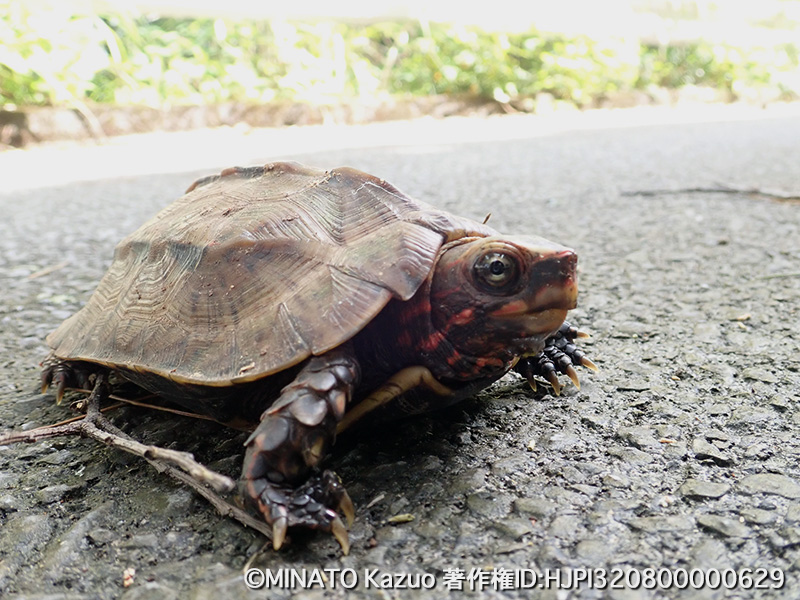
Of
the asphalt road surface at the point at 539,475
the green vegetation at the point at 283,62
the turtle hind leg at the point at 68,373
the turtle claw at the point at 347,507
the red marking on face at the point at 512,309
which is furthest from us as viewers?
the green vegetation at the point at 283,62

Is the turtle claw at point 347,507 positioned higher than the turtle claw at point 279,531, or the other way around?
the turtle claw at point 279,531

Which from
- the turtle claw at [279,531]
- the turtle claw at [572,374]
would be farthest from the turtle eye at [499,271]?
the turtle claw at [279,531]

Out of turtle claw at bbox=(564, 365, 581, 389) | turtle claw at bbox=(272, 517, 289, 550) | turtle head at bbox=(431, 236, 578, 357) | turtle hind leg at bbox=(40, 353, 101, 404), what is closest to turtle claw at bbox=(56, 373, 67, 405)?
turtle hind leg at bbox=(40, 353, 101, 404)

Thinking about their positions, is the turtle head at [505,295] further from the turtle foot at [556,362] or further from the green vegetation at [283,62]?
the green vegetation at [283,62]

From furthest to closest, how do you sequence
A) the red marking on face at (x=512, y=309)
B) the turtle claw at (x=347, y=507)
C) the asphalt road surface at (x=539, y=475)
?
the red marking on face at (x=512, y=309) → the turtle claw at (x=347, y=507) → the asphalt road surface at (x=539, y=475)

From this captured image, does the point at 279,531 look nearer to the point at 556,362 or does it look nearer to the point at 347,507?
the point at 347,507

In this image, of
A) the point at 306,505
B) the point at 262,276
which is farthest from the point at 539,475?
the point at 262,276

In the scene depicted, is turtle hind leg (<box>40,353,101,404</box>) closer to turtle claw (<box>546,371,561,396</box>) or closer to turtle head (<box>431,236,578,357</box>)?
turtle head (<box>431,236,578,357</box>)
